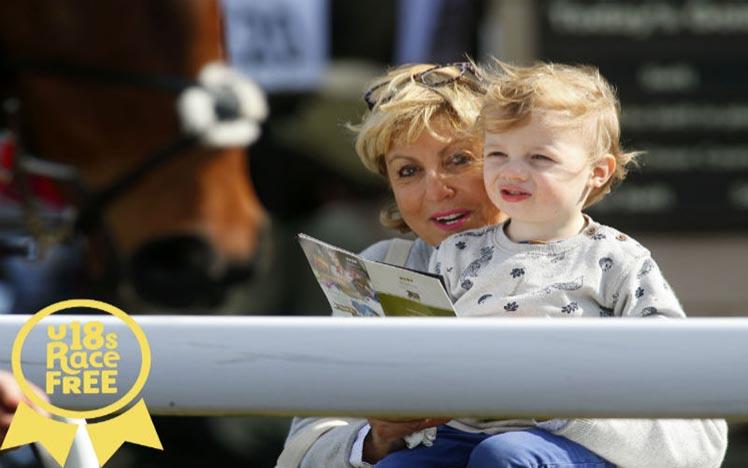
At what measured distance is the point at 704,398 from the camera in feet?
3.71

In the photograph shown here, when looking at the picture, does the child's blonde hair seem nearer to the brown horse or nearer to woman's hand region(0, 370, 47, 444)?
woman's hand region(0, 370, 47, 444)

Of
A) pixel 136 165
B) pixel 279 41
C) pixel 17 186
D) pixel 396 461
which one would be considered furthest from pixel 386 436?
pixel 279 41

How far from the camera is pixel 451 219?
171cm

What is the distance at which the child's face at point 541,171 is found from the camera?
1.50m

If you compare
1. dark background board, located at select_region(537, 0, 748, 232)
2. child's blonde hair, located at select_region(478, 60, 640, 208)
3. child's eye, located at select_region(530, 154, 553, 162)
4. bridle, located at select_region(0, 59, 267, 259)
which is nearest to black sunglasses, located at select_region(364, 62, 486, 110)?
child's blonde hair, located at select_region(478, 60, 640, 208)

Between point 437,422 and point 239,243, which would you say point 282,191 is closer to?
point 239,243

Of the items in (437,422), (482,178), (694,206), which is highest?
(482,178)

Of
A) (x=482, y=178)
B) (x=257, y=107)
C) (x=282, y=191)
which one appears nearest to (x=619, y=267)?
(x=482, y=178)

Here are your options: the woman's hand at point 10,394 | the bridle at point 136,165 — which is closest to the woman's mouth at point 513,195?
the woman's hand at point 10,394

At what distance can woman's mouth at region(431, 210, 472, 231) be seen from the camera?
5.59 ft

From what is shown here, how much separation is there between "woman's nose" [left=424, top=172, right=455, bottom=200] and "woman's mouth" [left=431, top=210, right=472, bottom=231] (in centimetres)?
2

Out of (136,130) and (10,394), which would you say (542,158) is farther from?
(136,130)

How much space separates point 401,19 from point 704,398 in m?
3.59

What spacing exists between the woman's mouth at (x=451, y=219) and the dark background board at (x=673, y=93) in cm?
300
